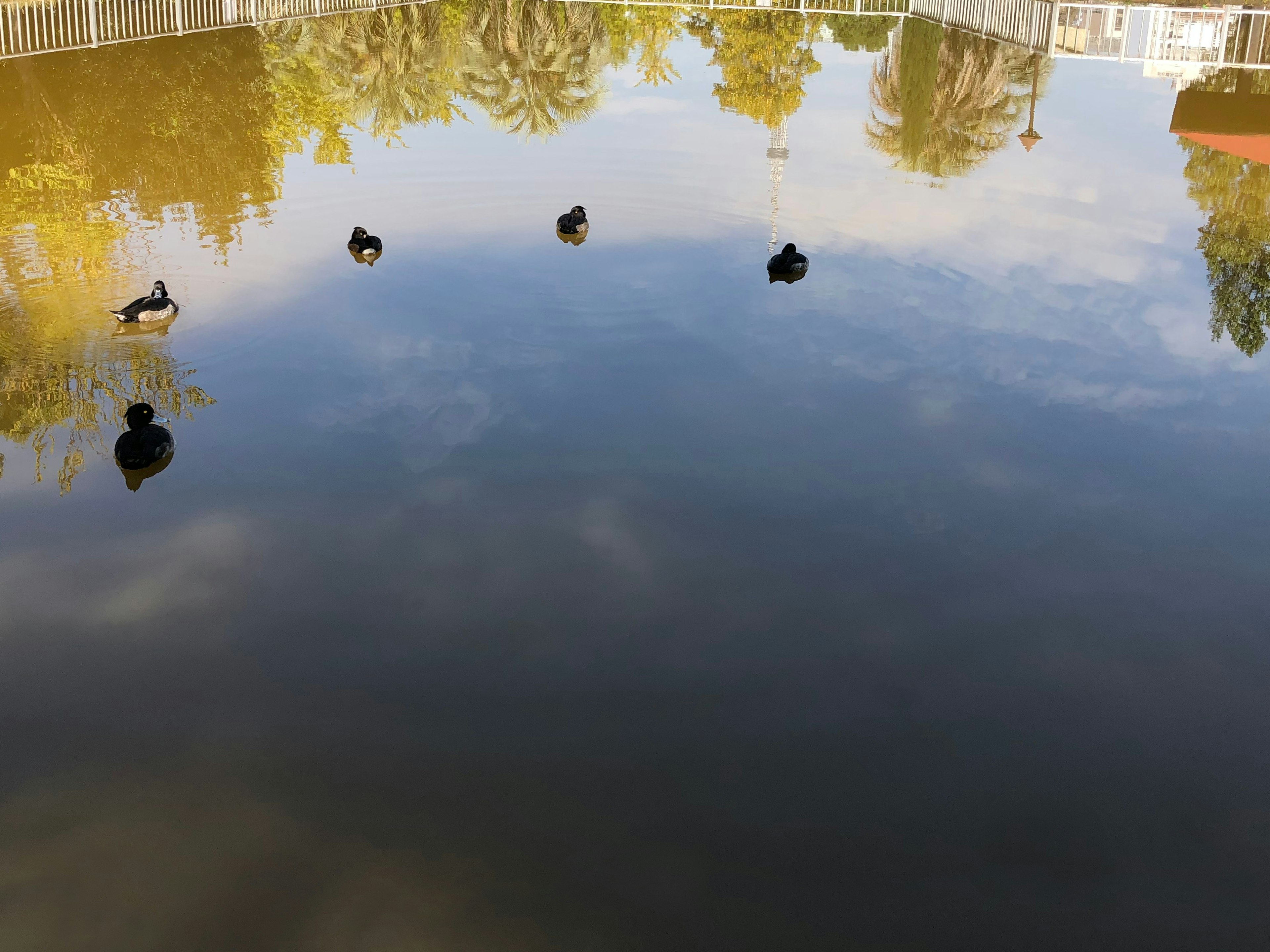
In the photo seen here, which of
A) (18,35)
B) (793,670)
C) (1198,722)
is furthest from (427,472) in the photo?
(18,35)

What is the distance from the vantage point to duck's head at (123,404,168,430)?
41.2ft

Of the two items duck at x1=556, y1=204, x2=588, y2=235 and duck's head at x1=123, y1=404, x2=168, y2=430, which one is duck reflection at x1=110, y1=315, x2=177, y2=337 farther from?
duck at x1=556, y1=204, x2=588, y2=235

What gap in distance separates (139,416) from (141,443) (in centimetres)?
43

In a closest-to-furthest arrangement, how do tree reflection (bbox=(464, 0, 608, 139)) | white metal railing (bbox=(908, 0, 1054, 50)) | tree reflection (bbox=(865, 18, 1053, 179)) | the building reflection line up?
the building reflection → tree reflection (bbox=(865, 18, 1053, 179)) → tree reflection (bbox=(464, 0, 608, 139)) → white metal railing (bbox=(908, 0, 1054, 50))

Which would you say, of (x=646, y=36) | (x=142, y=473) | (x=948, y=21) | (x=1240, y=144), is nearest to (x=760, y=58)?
(x=646, y=36)

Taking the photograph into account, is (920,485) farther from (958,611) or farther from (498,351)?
(498,351)

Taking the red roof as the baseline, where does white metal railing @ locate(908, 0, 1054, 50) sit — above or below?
above

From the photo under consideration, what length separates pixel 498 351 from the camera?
1544cm

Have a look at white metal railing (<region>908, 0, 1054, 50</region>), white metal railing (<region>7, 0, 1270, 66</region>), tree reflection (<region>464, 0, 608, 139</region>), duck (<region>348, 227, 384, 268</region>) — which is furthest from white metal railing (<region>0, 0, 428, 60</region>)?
white metal railing (<region>908, 0, 1054, 50</region>)

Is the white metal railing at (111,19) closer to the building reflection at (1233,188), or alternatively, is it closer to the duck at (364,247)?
the duck at (364,247)

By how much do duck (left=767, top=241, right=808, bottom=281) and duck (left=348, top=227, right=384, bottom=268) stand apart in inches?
248

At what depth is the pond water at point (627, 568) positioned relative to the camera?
25.7 feet

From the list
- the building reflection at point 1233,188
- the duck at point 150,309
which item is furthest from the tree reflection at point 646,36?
the duck at point 150,309

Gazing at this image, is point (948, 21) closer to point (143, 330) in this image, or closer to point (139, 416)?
point (143, 330)
